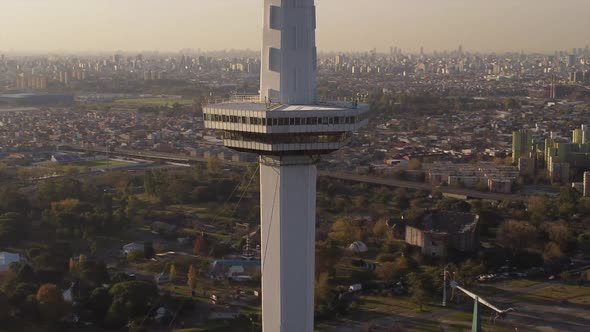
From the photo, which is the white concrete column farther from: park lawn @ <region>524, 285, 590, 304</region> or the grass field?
the grass field

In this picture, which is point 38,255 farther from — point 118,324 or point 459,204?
point 459,204

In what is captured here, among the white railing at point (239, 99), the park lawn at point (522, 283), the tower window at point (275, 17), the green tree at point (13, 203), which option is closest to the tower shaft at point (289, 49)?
the tower window at point (275, 17)

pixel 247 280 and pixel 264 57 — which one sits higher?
pixel 264 57

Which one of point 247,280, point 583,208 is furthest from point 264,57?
point 583,208

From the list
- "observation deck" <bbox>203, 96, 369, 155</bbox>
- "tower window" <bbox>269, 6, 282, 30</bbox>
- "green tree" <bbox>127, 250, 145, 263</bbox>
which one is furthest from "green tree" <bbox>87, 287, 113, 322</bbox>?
"tower window" <bbox>269, 6, 282, 30</bbox>

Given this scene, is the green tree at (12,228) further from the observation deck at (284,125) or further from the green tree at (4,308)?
the observation deck at (284,125)

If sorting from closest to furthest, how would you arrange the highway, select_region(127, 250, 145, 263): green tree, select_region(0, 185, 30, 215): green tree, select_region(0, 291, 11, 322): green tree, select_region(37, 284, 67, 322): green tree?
select_region(0, 291, 11, 322): green tree
select_region(37, 284, 67, 322): green tree
select_region(127, 250, 145, 263): green tree
select_region(0, 185, 30, 215): green tree
the highway

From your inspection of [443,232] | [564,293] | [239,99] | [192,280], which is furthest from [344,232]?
[239,99]

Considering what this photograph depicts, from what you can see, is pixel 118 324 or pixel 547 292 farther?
pixel 547 292
